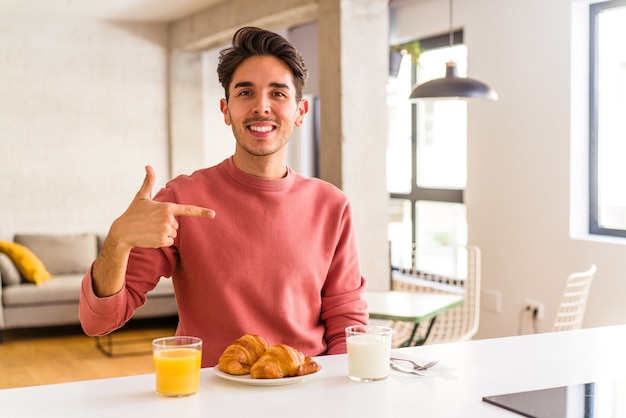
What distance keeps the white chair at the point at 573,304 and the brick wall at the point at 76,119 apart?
4.39 meters

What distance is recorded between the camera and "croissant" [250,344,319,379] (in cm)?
140

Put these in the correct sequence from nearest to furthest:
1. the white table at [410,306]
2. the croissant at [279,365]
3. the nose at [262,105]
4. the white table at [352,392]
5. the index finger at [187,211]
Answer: the white table at [352,392]
the croissant at [279,365]
the index finger at [187,211]
the nose at [262,105]
the white table at [410,306]

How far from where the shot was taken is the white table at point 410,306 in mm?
3602

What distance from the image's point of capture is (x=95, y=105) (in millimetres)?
7172

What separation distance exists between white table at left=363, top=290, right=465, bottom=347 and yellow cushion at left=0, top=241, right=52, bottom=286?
303cm

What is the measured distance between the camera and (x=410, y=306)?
3822 mm

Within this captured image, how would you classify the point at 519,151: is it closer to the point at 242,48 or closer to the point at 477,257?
the point at 477,257

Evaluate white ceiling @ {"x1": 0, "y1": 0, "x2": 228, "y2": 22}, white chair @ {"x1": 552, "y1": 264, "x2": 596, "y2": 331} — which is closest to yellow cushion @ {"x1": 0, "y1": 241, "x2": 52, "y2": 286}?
white ceiling @ {"x1": 0, "y1": 0, "x2": 228, "y2": 22}

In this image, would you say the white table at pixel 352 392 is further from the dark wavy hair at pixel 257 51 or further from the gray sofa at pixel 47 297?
the gray sofa at pixel 47 297

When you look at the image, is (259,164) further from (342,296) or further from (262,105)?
(342,296)

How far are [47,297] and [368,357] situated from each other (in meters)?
5.10

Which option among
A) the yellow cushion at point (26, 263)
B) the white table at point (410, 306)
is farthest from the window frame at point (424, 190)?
the yellow cushion at point (26, 263)

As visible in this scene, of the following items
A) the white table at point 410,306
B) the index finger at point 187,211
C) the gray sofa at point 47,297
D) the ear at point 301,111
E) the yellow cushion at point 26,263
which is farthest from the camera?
the yellow cushion at point 26,263

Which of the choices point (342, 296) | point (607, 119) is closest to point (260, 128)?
point (342, 296)
